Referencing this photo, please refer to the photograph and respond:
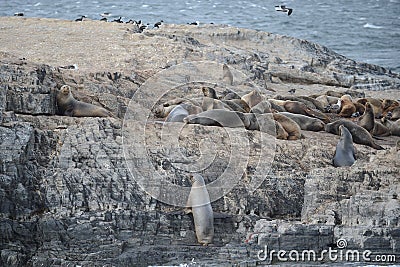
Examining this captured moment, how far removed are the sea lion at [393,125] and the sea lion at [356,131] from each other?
97cm

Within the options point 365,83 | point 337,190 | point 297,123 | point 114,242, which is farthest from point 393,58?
point 114,242

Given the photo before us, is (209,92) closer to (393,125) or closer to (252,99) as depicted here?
(252,99)

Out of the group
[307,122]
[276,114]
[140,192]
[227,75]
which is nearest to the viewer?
[140,192]

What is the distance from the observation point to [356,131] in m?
9.36

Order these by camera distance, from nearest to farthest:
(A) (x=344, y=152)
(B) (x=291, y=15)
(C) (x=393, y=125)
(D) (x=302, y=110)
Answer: (A) (x=344, y=152) < (D) (x=302, y=110) < (C) (x=393, y=125) < (B) (x=291, y=15)

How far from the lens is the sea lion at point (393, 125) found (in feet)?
33.7

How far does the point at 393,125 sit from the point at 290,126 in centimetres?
208

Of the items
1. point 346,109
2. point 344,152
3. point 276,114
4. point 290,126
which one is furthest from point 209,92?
point 344,152

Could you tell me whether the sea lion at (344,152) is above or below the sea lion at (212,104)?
below

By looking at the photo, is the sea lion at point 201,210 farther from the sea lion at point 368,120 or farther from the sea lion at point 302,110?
the sea lion at point 368,120

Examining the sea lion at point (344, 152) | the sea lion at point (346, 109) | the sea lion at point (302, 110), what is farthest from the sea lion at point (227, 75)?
the sea lion at point (344, 152)

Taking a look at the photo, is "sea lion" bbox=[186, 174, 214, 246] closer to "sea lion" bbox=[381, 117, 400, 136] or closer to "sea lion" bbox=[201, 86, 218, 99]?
"sea lion" bbox=[201, 86, 218, 99]

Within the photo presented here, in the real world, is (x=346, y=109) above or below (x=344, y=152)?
below

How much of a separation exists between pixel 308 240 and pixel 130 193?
1657 mm
